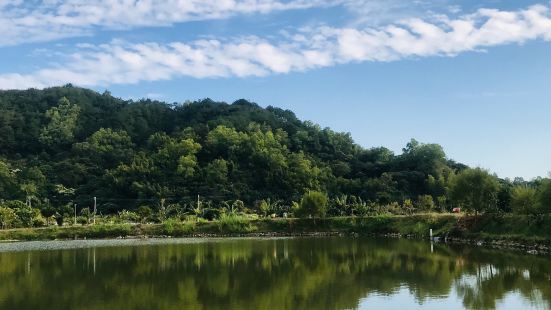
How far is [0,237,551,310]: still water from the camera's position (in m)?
17.7

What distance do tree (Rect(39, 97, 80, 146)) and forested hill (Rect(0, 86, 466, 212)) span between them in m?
0.20

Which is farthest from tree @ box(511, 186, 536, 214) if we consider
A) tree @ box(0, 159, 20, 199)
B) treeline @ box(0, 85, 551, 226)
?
tree @ box(0, 159, 20, 199)

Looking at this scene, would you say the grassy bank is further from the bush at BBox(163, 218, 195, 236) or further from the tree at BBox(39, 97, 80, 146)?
the tree at BBox(39, 97, 80, 146)

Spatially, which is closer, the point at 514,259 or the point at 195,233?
the point at 514,259

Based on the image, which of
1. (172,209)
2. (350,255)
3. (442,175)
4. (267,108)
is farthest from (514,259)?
(267,108)

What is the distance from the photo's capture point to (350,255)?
32.9m

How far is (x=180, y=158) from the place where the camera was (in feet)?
316

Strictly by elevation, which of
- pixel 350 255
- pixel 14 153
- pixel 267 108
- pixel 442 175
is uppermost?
pixel 267 108

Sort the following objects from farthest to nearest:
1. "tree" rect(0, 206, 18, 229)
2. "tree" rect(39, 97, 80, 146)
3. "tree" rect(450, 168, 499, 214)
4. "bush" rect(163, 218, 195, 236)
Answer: "tree" rect(39, 97, 80, 146), "bush" rect(163, 218, 195, 236), "tree" rect(0, 206, 18, 229), "tree" rect(450, 168, 499, 214)

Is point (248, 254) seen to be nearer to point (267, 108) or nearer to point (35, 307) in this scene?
point (35, 307)

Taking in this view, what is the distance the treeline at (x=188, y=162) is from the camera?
88125 mm

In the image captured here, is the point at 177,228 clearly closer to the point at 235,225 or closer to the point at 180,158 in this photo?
the point at 235,225

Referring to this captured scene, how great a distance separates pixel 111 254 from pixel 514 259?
24.7 meters

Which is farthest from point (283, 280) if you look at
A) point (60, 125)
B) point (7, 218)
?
point (60, 125)
